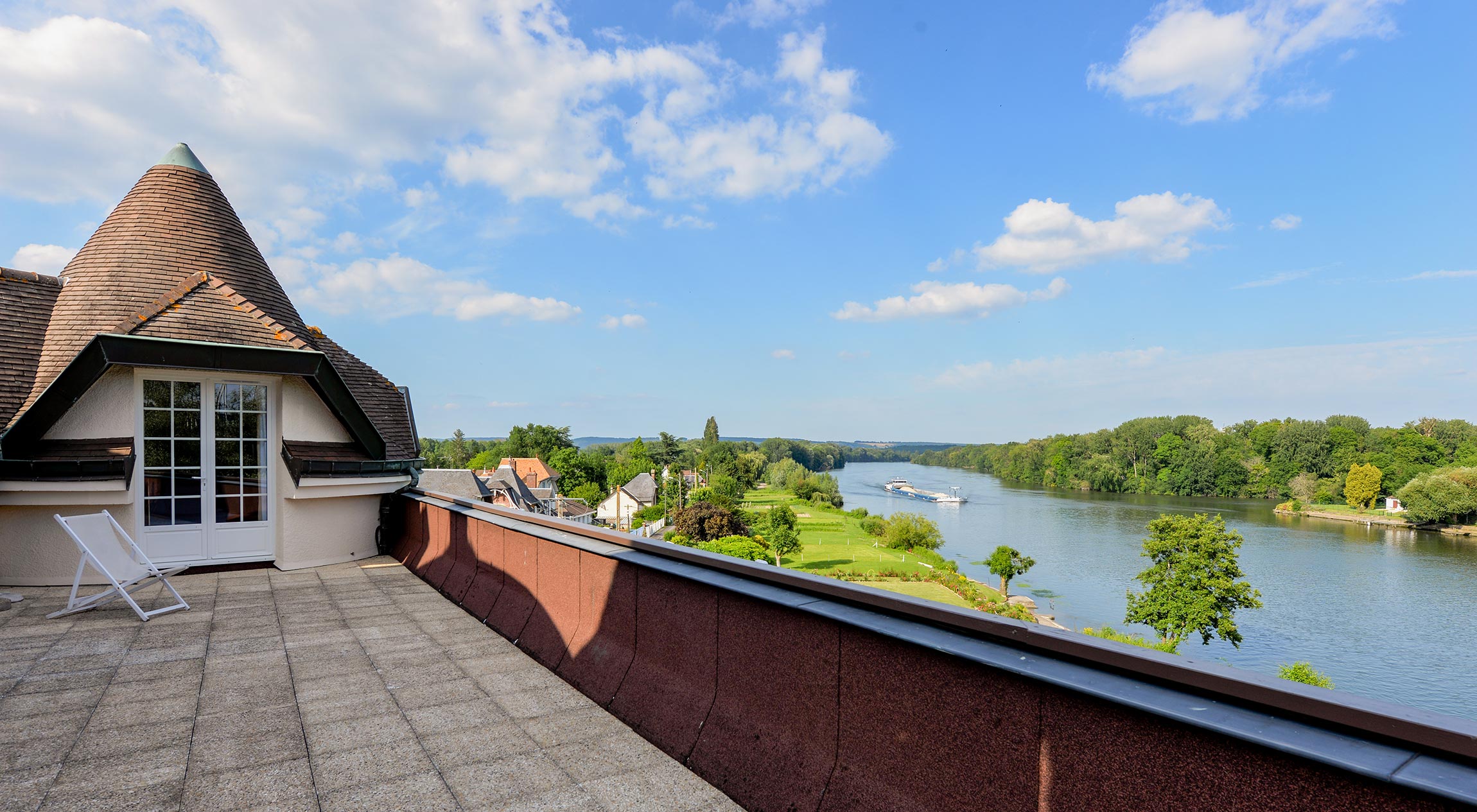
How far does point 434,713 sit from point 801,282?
59606 millimetres

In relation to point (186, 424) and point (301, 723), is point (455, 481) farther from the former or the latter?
point (301, 723)

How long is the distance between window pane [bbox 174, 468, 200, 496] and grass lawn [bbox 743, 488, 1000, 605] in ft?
94.3

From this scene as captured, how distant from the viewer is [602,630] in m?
4.37

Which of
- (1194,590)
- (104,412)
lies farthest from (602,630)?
(1194,590)

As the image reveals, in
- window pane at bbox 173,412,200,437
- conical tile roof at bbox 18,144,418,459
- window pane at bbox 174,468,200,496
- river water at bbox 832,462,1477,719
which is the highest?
conical tile roof at bbox 18,144,418,459

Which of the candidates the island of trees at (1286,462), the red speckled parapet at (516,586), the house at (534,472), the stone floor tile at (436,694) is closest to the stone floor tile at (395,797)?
the stone floor tile at (436,694)

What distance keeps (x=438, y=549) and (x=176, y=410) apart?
357 cm

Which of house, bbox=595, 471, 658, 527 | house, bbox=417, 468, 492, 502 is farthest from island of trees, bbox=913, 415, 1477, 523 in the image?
house, bbox=417, 468, 492, 502

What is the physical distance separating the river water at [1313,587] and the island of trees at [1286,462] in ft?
24.0

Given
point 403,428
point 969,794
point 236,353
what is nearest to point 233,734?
point 969,794

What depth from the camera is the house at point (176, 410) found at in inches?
295

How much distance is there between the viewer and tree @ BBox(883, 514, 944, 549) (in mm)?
61875

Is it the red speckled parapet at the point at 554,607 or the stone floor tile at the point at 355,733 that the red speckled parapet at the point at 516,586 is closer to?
the red speckled parapet at the point at 554,607

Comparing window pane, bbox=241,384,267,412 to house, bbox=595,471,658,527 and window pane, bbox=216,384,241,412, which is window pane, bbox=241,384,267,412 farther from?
house, bbox=595,471,658,527
